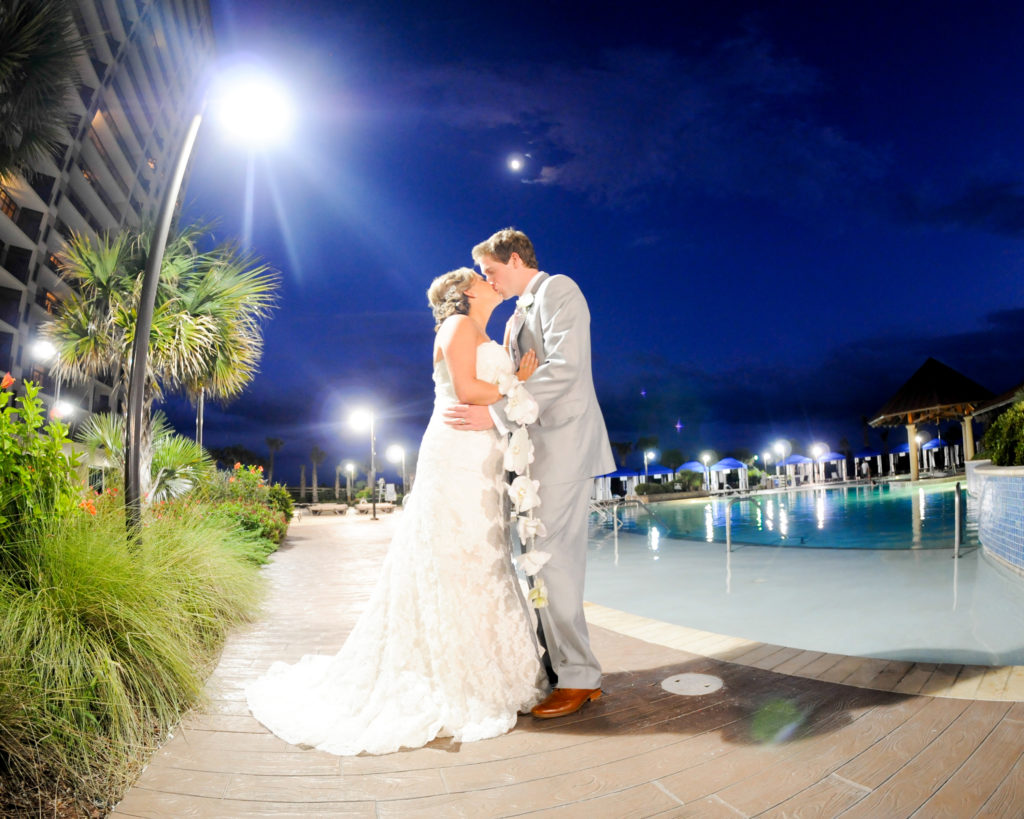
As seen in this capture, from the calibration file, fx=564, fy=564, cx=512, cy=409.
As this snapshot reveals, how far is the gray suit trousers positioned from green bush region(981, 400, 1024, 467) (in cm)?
781

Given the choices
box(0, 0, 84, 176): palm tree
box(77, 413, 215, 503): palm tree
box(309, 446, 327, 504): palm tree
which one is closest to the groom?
box(77, 413, 215, 503): palm tree

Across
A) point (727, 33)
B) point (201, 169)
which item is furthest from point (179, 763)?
point (201, 169)

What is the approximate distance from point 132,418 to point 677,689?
434cm

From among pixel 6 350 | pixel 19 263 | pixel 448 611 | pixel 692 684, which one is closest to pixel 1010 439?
pixel 692 684

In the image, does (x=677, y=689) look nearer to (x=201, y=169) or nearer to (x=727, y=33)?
(x=727, y=33)

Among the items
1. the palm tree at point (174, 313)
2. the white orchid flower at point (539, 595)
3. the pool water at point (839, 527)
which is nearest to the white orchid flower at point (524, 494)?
the white orchid flower at point (539, 595)

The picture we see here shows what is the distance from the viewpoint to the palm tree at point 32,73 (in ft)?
27.6

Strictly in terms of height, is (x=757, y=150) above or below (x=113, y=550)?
above

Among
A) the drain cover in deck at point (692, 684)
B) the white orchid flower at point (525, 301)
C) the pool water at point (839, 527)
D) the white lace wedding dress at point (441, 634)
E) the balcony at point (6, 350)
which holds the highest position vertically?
the balcony at point (6, 350)

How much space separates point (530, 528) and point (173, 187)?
180 inches

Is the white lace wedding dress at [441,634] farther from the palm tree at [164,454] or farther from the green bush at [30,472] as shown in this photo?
the palm tree at [164,454]

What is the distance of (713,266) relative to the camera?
249 ft

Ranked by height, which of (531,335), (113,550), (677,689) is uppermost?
(531,335)

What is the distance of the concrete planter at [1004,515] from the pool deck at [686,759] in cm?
506
